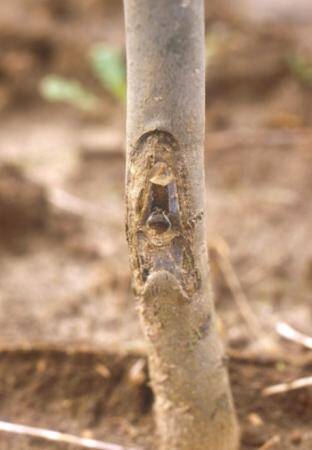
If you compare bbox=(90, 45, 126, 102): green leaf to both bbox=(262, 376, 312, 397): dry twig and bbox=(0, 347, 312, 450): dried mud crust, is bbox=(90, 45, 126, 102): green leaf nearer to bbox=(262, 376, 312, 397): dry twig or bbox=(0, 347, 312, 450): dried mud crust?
bbox=(0, 347, 312, 450): dried mud crust

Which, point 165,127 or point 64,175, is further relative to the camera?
point 64,175

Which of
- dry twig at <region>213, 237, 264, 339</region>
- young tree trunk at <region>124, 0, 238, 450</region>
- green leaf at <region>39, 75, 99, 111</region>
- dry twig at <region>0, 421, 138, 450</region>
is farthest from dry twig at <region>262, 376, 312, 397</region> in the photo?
green leaf at <region>39, 75, 99, 111</region>

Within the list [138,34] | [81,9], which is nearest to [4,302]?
[138,34]

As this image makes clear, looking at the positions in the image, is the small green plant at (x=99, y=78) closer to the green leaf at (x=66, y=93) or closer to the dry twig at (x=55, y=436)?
the green leaf at (x=66, y=93)

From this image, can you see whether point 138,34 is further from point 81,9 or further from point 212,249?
point 81,9

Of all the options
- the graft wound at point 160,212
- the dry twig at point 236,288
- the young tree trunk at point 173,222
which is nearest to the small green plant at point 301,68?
the dry twig at point 236,288

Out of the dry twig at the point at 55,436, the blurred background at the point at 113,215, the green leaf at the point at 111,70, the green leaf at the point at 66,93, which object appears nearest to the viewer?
the dry twig at the point at 55,436

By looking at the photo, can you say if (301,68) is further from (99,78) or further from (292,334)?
(292,334)
